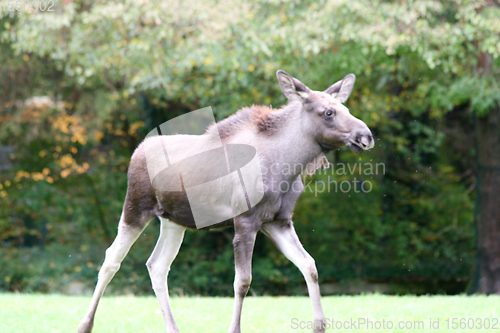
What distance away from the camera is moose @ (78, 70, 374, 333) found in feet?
14.3

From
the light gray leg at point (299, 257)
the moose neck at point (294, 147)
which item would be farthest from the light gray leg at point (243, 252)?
the moose neck at point (294, 147)

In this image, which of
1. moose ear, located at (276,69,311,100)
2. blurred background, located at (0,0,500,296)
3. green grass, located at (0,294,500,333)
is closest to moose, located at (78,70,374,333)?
moose ear, located at (276,69,311,100)

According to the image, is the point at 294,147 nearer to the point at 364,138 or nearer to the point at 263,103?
the point at 364,138

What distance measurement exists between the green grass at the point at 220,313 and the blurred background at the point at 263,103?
4180 mm

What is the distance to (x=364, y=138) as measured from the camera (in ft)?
13.6

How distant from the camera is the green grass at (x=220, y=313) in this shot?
18.2 feet

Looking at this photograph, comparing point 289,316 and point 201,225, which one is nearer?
point 201,225

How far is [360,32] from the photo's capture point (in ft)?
28.7

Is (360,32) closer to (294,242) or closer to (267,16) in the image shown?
(267,16)

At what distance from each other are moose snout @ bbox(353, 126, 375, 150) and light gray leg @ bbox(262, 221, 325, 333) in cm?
95

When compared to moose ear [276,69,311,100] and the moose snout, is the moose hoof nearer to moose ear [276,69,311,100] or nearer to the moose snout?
moose ear [276,69,311,100]

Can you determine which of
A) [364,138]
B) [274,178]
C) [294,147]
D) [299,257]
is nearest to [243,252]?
[299,257]

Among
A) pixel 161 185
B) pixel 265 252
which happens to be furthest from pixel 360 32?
pixel 265 252

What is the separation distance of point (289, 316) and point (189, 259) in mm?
7022
